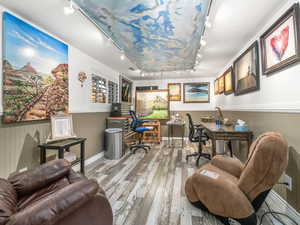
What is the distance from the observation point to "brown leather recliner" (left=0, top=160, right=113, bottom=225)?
0.78m

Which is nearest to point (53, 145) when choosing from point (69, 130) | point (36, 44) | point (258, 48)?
point (69, 130)

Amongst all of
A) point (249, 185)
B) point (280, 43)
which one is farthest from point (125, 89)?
point (249, 185)

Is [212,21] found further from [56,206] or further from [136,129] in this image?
[136,129]

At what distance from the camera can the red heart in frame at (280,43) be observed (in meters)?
1.61

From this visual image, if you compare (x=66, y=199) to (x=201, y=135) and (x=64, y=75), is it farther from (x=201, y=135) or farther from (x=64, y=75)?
(x=201, y=135)

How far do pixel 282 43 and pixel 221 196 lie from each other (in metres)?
1.82

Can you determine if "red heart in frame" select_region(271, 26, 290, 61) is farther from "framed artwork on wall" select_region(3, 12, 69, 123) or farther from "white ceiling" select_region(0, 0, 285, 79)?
"framed artwork on wall" select_region(3, 12, 69, 123)

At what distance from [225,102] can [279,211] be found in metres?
2.85

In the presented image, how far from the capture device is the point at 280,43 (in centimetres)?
172

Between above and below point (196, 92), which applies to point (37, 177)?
below

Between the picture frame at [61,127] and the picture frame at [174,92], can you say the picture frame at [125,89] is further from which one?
the picture frame at [61,127]

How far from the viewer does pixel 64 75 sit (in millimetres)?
2572

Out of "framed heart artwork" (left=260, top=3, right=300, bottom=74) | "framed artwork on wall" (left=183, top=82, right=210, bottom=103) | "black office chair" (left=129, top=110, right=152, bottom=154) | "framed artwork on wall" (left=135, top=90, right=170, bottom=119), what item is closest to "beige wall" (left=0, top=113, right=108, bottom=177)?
"black office chair" (left=129, top=110, right=152, bottom=154)

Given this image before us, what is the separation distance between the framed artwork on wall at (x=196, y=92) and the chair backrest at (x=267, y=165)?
14.2ft
